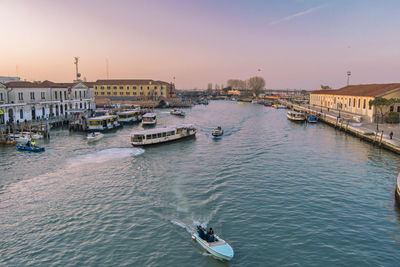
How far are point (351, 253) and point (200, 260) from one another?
896 cm

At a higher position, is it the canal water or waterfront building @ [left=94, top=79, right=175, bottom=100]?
waterfront building @ [left=94, top=79, right=175, bottom=100]

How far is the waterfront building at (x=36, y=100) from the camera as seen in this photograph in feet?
176

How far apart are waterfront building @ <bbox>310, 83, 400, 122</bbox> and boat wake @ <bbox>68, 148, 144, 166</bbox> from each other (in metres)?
47.2

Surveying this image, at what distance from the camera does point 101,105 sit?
391 ft

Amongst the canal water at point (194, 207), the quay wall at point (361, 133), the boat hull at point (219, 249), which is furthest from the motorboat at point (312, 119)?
the boat hull at point (219, 249)

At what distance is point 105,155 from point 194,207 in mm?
20105

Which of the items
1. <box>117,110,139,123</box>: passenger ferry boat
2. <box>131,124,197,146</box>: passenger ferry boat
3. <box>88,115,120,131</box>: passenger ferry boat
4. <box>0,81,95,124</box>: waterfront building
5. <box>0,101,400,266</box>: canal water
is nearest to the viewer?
<box>0,101,400,266</box>: canal water

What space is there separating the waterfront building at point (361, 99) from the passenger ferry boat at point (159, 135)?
37.9 meters

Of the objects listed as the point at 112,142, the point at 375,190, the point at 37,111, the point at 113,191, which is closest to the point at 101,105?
the point at 37,111

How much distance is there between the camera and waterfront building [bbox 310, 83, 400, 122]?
5641 cm

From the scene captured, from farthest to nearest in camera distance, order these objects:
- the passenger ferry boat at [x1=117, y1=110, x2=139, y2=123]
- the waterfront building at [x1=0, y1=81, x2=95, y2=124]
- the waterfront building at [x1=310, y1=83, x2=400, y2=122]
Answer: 1. the passenger ferry boat at [x1=117, y1=110, x2=139, y2=123]
2. the waterfront building at [x1=310, y1=83, x2=400, y2=122]
3. the waterfront building at [x1=0, y1=81, x2=95, y2=124]

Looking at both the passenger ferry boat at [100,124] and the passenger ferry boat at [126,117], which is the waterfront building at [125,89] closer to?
the passenger ferry boat at [126,117]

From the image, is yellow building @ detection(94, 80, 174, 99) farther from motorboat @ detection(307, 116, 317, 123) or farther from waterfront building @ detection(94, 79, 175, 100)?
motorboat @ detection(307, 116, 317, 123)

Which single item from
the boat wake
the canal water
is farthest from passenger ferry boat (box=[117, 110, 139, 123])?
the canal water
